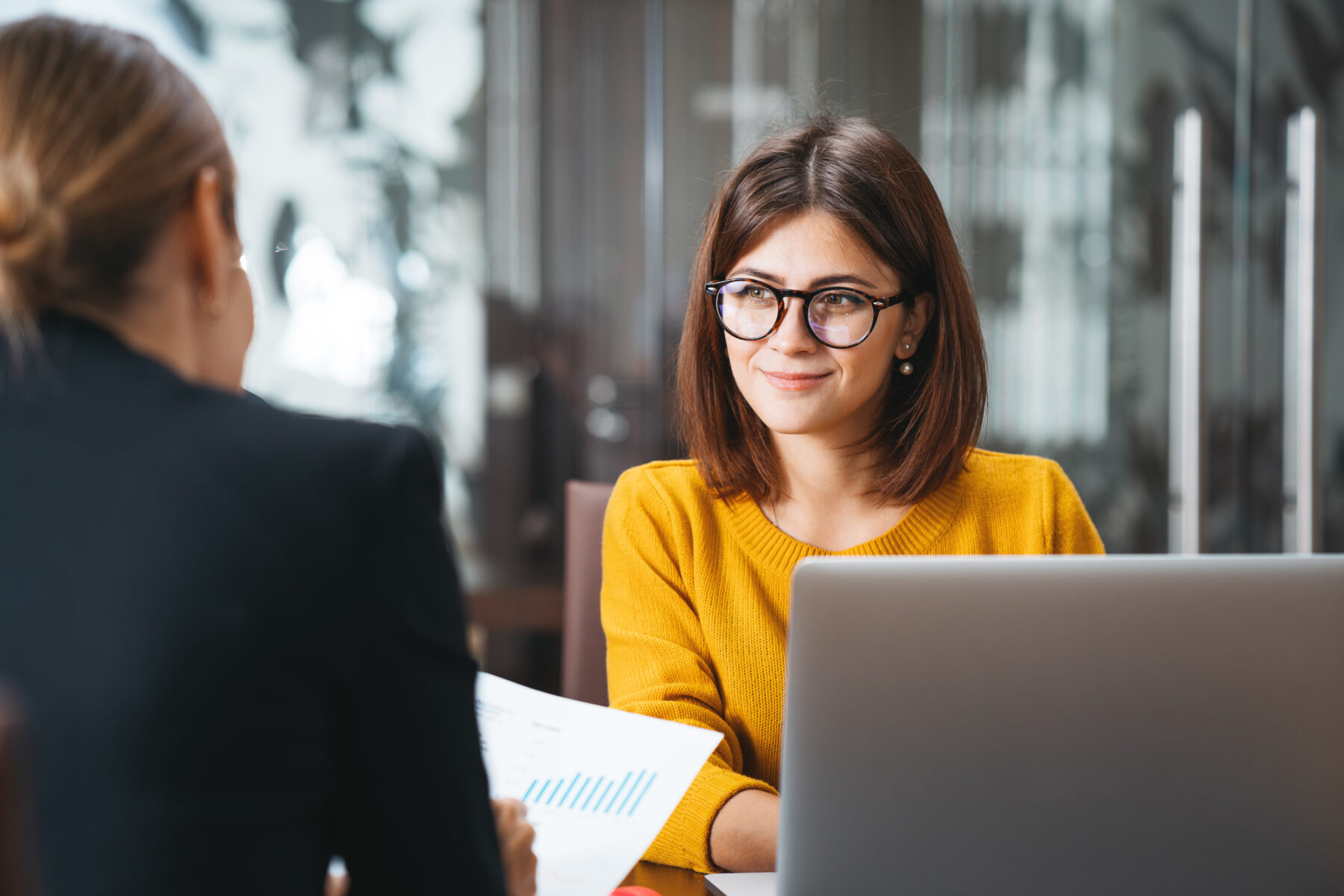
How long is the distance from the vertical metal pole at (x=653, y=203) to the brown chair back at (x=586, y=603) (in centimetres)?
157

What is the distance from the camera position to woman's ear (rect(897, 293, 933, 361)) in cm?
132

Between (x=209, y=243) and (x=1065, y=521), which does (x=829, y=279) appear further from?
(x=209, y=243)

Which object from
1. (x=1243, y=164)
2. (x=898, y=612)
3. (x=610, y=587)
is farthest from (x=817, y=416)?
(x=1243, y=164)

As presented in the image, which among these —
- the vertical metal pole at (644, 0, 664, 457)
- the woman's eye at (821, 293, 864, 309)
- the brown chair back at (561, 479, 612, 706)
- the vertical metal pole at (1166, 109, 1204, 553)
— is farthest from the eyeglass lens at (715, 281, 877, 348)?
the vertical metal pole at (644, 0, 664, 457)

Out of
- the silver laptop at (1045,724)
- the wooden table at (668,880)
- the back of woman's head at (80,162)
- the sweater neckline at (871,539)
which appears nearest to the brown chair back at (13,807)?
the back of woman's head at (80,162)

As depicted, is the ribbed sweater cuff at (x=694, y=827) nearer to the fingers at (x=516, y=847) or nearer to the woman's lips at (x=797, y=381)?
the fingers at (x=516, y=847)

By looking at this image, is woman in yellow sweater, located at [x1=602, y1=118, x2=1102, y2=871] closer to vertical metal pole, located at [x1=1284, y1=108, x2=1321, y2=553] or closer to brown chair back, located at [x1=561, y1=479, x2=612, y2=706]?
brown chair back, located at [x1=561, y1=479, x2=612, y2=706]

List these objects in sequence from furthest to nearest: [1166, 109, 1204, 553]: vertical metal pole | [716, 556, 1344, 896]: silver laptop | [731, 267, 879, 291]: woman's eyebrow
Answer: [1166, 109, 1204, 553]: vertical metal pole → [731, 267, 879, 291]: woman's eyebrow → [716, 556, 1344, 896]: silver laptop

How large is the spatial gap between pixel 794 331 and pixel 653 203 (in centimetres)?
184

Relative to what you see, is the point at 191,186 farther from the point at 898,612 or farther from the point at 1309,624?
the point at 1309,624

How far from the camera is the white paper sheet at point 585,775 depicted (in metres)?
0.77

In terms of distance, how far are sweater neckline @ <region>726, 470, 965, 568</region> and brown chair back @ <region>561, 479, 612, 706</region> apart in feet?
0.71

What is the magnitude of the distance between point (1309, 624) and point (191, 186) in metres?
0.72

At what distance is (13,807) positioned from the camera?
0.35m
